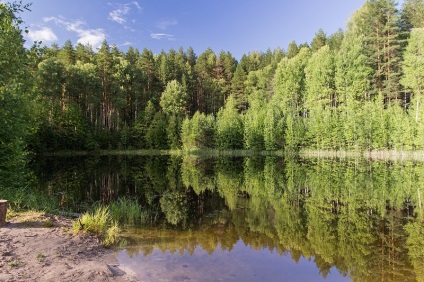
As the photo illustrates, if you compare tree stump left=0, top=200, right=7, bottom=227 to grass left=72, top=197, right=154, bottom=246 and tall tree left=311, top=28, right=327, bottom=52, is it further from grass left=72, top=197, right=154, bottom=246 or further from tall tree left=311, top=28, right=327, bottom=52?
tall tree left=311, top=28, right=327, bottom=52

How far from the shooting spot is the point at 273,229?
1162 centimetres

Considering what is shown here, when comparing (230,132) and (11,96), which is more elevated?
(230,132)

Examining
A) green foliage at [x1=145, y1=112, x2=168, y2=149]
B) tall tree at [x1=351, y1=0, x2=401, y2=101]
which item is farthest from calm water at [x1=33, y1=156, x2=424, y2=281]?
green foliage at [x1=145, y1=112, x2=168, y2=149]

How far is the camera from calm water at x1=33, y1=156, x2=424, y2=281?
310 inches

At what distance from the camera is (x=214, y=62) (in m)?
87.2

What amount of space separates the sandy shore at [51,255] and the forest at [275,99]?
1561 inches

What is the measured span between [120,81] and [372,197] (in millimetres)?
55076

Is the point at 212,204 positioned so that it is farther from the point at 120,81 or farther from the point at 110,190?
the point at 120,81

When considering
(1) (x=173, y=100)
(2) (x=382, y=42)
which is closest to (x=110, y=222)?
(1) (x=173, y=100)

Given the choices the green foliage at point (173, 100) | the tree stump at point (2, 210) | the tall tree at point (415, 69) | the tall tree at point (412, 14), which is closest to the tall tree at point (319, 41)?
the tall tree at point (412, 14)

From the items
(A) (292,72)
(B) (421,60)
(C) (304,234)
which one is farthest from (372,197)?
(A) (292,72)

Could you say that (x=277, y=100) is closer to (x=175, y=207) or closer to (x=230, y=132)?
(x=230, y=132)

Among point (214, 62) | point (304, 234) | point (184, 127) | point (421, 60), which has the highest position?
point (214, 62)

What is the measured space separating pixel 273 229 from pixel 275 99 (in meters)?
Answer: 58.5
